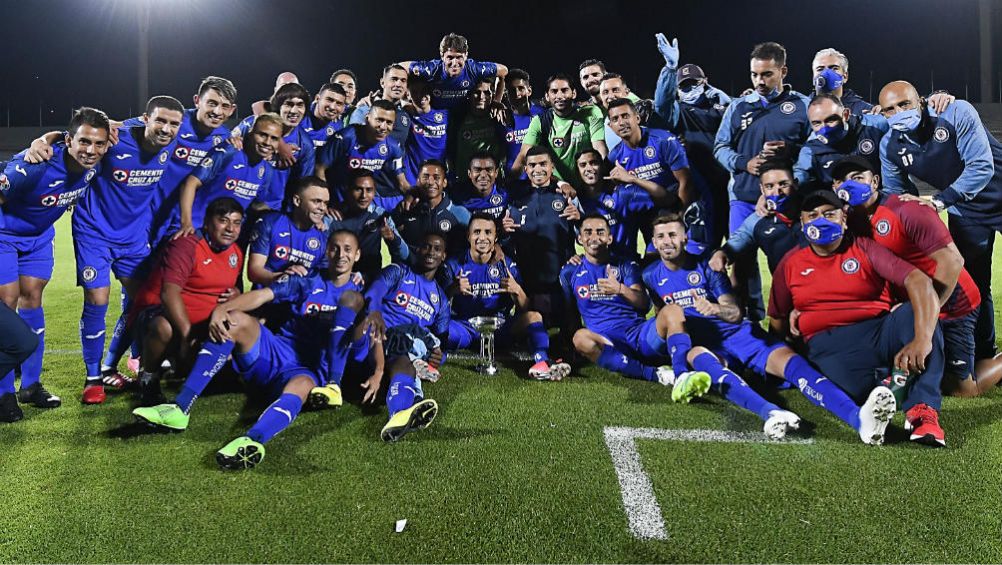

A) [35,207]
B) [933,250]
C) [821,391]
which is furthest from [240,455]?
[933,250]

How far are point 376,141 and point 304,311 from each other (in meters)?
1.63

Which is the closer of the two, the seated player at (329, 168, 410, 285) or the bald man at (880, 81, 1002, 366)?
the bald man at (880, 81, 1002, 366)

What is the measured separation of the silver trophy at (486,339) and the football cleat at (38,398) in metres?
2.44

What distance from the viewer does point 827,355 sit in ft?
13.4

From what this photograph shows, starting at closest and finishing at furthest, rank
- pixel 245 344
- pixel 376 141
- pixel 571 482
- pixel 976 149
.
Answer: pixel 571 482 → pixel 245 344 → pixel 976 149 → pixel 376 141


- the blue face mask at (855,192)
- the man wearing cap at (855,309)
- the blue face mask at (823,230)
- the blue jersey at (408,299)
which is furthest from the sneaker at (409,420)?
the blue face mask at (855,192)

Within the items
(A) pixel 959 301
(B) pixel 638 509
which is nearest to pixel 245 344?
(B) pixel 638 509

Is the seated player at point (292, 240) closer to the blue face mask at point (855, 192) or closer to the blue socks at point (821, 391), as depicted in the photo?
the blue socks at point (821, 391)

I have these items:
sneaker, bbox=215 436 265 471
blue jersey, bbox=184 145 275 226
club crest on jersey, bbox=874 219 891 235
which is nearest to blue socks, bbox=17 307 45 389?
blue jersey, bbox=184 145 275 226

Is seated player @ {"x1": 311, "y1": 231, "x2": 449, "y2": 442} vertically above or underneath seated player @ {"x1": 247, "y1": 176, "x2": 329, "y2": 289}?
underneath

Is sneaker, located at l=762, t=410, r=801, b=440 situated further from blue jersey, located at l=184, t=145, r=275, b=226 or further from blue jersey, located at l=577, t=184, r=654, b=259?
blue jersey, located at l=184, t=145, r=275, b=226

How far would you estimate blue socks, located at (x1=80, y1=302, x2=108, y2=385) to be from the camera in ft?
14.4

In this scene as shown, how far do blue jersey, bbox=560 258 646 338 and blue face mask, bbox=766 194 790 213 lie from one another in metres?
0.94

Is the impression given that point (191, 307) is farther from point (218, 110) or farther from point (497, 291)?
point (497, 291)
